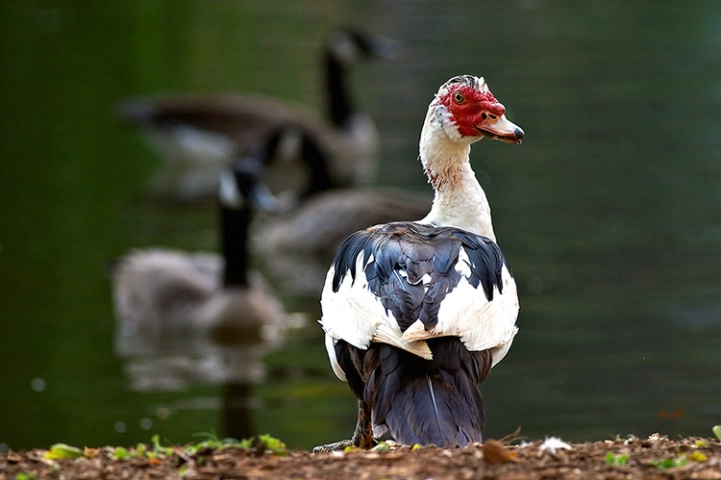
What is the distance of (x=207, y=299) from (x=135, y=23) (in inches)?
709

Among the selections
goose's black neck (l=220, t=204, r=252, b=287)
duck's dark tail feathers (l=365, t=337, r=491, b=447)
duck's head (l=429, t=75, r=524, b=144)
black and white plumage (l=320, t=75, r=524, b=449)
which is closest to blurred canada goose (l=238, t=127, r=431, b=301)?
goose's black neck (l=220, t=204, r=252, b=287)

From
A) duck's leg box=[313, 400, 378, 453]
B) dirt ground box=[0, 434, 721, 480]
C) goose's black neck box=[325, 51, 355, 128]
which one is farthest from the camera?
goose's black neck box=[325, 51, 355, 128]

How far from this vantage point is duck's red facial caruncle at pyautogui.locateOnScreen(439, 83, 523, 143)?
6402mm

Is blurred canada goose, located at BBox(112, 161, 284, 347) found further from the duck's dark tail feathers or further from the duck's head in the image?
the duck's dark tail feathers

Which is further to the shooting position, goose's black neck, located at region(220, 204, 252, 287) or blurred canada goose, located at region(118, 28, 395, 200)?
blurred canada goose, located at region(118, 28, 395, 200)

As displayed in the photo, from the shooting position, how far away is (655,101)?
76.2 ft

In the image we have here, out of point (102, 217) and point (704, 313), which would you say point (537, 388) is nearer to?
point (704, 313)

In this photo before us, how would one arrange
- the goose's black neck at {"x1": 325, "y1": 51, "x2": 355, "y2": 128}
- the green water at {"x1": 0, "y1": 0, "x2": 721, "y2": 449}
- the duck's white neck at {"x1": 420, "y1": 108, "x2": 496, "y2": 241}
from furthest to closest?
the goose's black neck at {"x1": 325, "y1": 51, "x2": 355, "y2": 128}, the green water at {"x1": 0, "y1": 0, "x2": 721, "y2": 449}, the duck's white neck at {"x1": 420, "y1": 108, "x2": 496, "y2": 241}

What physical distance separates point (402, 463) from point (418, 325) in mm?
Answer: 580

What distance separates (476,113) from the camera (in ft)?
21.0

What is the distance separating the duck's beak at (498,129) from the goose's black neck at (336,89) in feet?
56.2

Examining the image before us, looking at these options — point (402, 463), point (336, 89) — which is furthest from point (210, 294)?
point (402, 463)

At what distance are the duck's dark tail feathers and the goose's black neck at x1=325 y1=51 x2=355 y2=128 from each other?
Answer: 59.8 ft

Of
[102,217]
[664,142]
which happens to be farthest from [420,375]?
[664,142]
